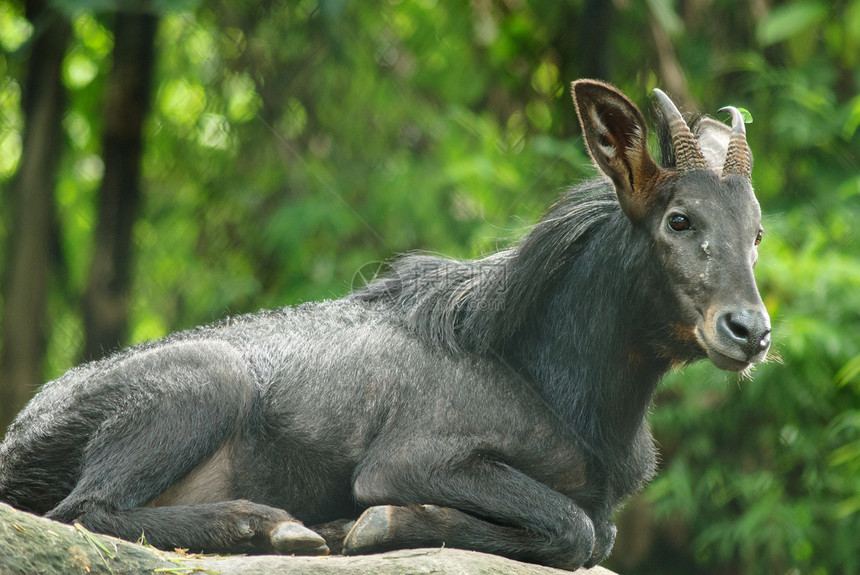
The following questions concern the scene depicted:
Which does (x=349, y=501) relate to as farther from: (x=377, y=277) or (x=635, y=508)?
(x=635, y=508)

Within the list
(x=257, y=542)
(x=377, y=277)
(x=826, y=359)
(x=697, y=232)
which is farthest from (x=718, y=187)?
(x=826, y=359)

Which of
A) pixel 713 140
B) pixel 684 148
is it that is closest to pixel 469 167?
pixel 713 140

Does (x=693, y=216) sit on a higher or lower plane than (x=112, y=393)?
higher

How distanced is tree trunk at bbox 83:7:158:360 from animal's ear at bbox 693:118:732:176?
25.3ft

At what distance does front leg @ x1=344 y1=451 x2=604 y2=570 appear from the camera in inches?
189

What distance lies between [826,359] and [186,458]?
6810 millimetres

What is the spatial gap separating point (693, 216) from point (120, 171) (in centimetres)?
851

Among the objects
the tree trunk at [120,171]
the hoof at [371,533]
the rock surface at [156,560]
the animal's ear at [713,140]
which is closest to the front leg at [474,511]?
the hoof at [371,533]

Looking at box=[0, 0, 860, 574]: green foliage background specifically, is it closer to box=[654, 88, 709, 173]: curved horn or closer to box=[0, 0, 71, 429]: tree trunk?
box=[0, 0, 71, 429]: tree trunk

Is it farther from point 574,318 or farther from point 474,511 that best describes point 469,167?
point 474,511

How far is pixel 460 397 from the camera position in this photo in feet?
17.0

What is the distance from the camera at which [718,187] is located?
4977 millimetres

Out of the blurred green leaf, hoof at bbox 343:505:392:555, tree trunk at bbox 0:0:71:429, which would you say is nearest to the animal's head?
hoof at bbox 343:505:392:555

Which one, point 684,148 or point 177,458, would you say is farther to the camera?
point 684,148
